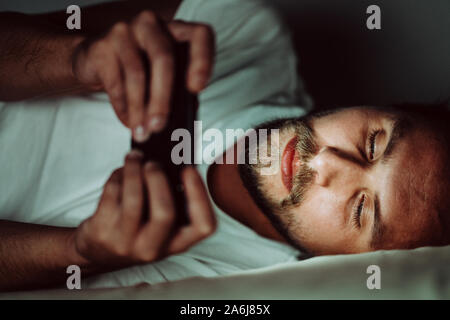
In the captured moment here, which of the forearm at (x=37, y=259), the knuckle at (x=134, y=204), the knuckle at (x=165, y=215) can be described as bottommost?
the forearm at (x=37, y=259)

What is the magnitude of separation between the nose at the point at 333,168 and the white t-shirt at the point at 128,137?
0.48 ft

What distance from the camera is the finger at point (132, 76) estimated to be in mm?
249

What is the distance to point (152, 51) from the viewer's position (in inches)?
9.9

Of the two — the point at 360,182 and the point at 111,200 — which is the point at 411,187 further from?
the point at 111,200

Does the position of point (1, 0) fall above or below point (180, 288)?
above

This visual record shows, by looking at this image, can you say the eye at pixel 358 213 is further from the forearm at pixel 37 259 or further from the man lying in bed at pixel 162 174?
the forearm at pixel 37 259

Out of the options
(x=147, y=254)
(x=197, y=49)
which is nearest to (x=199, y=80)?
(x=197, y=49)

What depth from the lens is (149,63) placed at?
258 millimetres

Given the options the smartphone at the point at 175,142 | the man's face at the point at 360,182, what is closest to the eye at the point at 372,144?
the man's face at the point at 360,182

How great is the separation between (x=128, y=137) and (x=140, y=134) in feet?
0.69

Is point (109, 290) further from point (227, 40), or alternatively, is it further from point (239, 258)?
point (227, 40)

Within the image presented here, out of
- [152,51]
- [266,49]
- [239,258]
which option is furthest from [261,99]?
[152,51]

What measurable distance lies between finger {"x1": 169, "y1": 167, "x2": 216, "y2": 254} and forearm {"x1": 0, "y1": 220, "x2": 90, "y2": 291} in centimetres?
12

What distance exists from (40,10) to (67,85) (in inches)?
6.3
